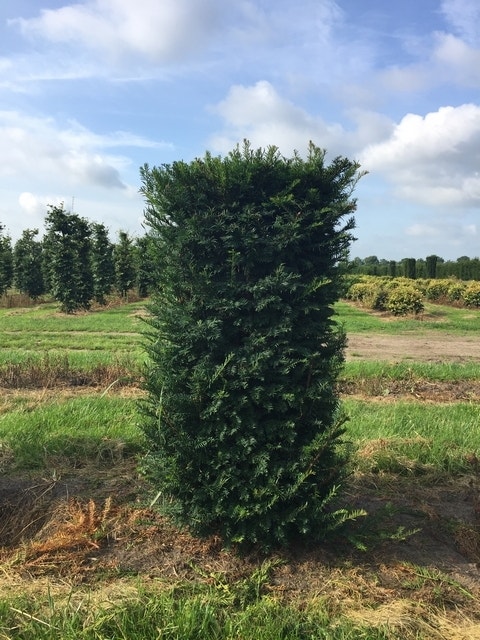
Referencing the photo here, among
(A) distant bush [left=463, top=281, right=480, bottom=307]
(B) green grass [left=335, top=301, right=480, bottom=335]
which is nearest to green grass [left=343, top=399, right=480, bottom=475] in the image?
(B) green grass [left=335, top=301, right=480, bottom=335]

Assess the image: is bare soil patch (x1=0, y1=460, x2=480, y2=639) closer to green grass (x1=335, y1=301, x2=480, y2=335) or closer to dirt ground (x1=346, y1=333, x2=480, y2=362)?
dirt ground (x1=346, y1=333, x2=480, y2=362)

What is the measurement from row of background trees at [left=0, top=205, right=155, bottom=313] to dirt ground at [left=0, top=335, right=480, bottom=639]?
21806 mm

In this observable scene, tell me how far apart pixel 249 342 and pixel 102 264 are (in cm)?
3330

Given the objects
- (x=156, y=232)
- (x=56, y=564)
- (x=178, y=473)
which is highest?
(x=156, y=232)

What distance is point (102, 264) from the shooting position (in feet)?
115

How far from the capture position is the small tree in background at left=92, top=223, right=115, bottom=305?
33956 millimetres

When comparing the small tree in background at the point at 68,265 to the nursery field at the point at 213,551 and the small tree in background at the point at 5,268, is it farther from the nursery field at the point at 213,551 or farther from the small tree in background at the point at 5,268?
the nursery field at the point at 213,551

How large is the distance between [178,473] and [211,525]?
0.42m

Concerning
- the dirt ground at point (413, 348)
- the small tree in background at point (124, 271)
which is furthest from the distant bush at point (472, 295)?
the small tree in background at point (124, 271)

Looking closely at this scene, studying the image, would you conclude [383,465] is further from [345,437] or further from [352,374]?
[352,374]

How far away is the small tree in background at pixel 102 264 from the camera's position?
3396cm

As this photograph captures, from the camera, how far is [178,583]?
3.01 meters

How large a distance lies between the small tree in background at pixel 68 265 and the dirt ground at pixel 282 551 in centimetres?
2490

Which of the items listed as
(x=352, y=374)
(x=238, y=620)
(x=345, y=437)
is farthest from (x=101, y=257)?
(x=238, y=620)
